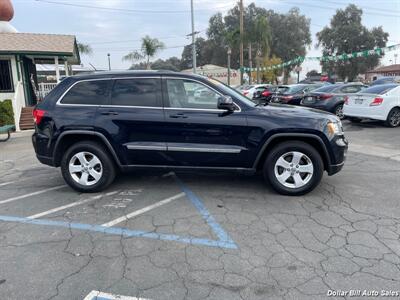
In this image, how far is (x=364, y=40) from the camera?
50.0 meters

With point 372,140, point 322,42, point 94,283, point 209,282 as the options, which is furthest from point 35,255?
point 322,42

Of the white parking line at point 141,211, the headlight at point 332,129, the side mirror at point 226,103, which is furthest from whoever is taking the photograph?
the headlight at point 332,129

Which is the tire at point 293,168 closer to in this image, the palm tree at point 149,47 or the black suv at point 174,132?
the black suv at point 174,132

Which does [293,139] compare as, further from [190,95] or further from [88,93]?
[88,93]

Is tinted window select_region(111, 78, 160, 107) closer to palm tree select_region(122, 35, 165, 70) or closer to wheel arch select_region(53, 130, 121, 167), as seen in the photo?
wheel arch select_region(53, 130, 121, 167)

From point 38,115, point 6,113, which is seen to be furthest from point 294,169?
point 6,113

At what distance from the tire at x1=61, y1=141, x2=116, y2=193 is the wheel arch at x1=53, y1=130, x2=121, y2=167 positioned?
76 millimetres

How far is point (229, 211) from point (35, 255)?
221 cm

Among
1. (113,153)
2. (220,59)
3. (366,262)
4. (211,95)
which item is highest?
(220,59)

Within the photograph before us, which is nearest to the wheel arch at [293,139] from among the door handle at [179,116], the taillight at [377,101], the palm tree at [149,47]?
the door handle at [179,116]

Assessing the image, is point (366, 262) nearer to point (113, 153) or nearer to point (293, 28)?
point (113, 153)

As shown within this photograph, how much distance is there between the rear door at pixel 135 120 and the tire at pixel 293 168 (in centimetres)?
152

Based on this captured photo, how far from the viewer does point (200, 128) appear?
443cm

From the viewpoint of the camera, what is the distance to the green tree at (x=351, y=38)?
163 feet
